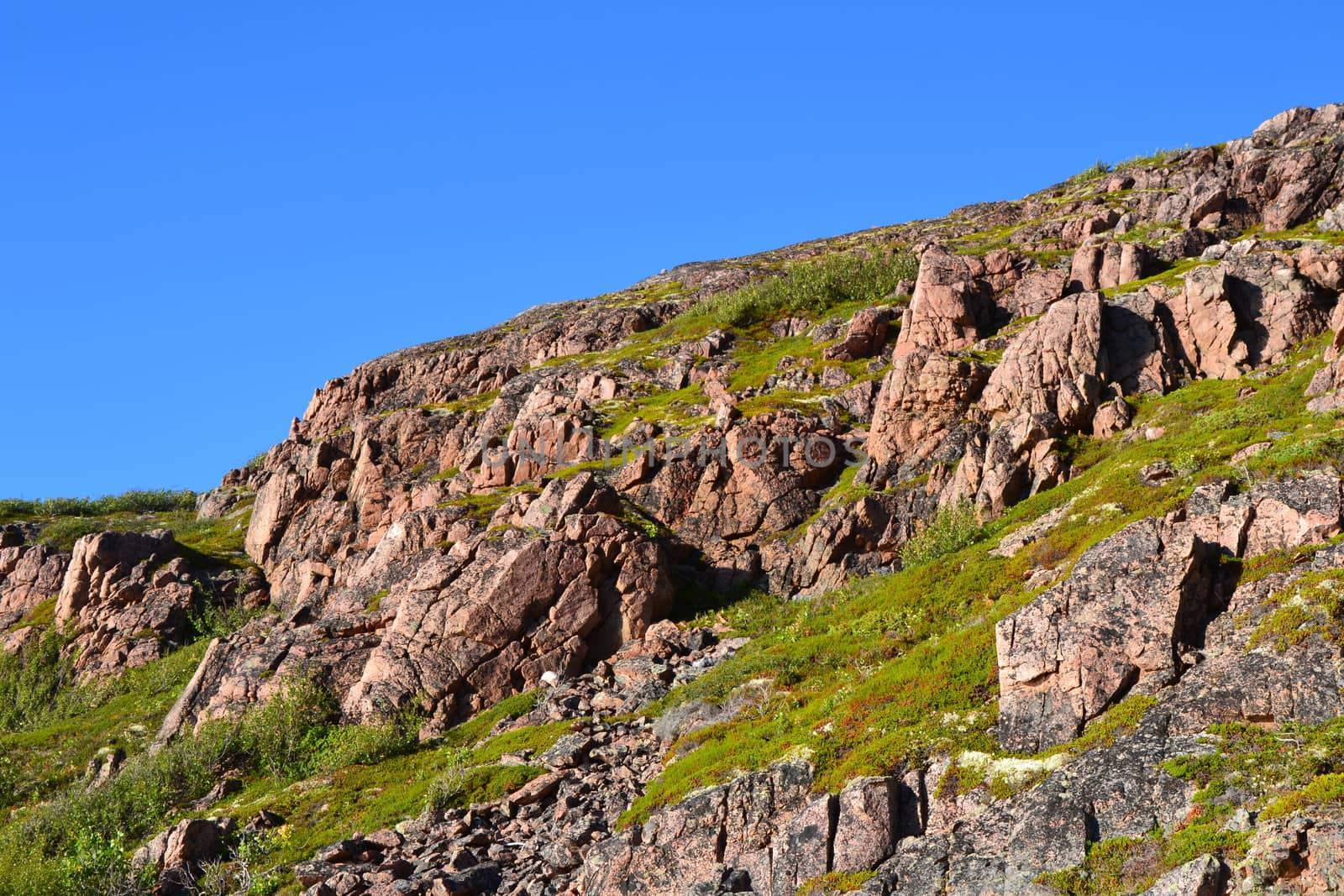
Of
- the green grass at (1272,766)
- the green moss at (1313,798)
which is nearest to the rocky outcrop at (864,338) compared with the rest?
the green grass at (1272,766)

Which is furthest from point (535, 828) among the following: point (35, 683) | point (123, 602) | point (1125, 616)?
point (123, 602)

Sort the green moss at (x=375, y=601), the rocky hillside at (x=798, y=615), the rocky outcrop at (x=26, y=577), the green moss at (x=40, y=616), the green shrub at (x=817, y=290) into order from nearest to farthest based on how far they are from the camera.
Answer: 1. the rocky hillside at (x=798, y=615)
2. the green moss at (x=375, y=601)
3. the green moss at (x=40, y=616)
4. the rocky outcrop at (x=26, y=577)
5. the green shrub at (x=817, y=290)

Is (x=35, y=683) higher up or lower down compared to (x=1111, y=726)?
higher up

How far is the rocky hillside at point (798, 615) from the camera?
103 feet

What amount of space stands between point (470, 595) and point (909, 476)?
25.9m

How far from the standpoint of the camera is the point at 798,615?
191ft

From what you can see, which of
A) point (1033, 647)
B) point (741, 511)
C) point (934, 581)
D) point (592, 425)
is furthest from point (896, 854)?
point (592, 425)

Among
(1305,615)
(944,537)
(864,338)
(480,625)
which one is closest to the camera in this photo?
(1305,615)

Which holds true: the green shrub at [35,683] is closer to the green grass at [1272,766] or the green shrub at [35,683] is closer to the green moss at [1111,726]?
the green moss at [1111,726]

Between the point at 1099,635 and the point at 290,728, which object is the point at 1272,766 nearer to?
the point at 1099,635

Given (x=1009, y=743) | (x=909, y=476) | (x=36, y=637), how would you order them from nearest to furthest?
1. (x=1009, y=743)
2. (x=909, y=476)
3. (x=36, y=637)

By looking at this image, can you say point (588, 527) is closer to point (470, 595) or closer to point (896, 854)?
point (470, 595)

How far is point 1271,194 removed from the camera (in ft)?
316

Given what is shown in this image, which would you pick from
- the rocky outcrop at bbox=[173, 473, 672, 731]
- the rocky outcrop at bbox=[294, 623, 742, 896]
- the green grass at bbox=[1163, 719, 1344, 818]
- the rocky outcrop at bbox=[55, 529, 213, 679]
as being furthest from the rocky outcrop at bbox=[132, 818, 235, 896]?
the green grass at bbox=[1163, 719, 1344, 818]
